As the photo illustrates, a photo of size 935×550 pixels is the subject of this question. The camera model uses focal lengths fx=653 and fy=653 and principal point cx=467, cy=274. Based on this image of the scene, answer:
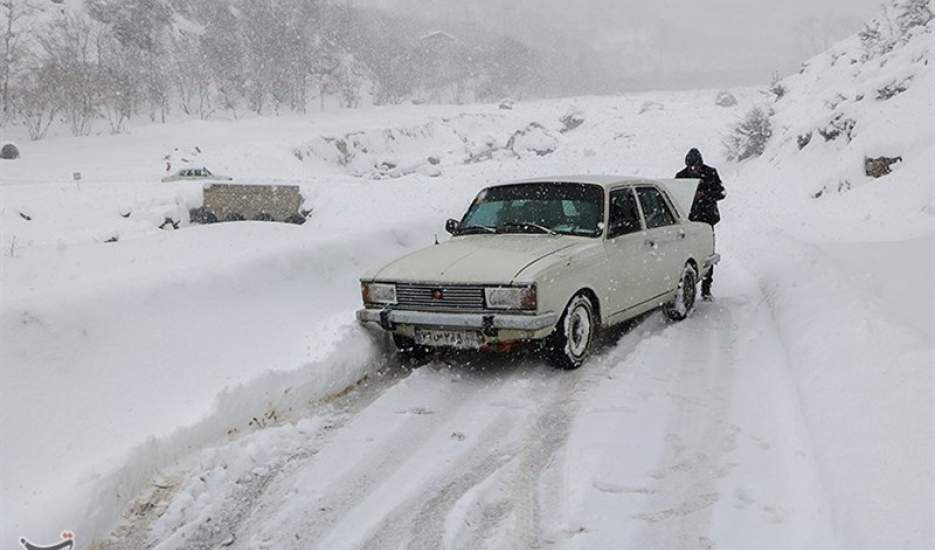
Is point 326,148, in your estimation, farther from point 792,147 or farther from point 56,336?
point 56,336

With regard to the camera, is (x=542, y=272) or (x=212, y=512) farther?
(x=542, y=272)

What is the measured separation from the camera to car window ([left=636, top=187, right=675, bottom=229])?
6953mm

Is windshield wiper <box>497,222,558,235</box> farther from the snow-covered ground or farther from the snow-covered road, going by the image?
the snow-covered road

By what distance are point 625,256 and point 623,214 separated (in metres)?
0.49

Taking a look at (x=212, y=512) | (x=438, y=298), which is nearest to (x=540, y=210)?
(x=438, y=298)

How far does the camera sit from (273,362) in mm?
5145

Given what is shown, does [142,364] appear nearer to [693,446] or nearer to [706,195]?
[693,446]

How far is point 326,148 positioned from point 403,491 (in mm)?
47165

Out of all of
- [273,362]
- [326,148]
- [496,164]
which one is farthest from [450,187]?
[326,148]

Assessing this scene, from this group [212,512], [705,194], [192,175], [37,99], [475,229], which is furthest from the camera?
[37,99]

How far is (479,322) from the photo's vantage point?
5.20m

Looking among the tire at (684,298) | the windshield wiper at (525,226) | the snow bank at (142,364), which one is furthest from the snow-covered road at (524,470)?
the tire at (684,298)

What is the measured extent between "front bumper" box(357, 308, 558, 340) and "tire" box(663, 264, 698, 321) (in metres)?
2.55

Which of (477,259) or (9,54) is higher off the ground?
(9,54)
